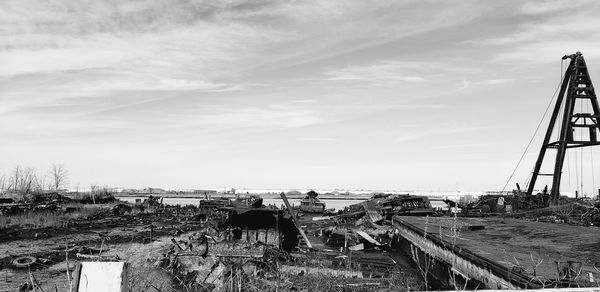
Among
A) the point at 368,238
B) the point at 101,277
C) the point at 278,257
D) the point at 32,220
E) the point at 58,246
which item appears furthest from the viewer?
the point at 32,220

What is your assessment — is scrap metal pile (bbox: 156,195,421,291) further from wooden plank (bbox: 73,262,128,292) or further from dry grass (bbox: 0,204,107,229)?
dry grass (bbox: 0,204,107,229)

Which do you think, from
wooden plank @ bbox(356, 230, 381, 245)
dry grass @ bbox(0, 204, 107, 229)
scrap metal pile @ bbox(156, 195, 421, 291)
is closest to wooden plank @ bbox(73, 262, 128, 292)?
scrap metal pile @ bbox(156, 195, 421, 291)

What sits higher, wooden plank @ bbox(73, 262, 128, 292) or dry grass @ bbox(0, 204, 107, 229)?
wooden plank @ bbox(73, 262, 128, 292)

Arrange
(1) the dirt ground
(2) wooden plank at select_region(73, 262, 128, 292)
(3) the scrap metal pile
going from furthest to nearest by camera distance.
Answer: (1) the dirt ground → (3) the scrap metal pile → (2) wooden plank at select_region(73, 262, 128, 292)

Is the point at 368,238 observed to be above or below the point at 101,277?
below

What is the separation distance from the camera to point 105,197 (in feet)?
181

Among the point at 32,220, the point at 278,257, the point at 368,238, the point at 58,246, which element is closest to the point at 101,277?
the point at 278,257

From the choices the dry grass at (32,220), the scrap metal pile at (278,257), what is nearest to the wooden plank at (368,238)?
the scrap metal pile at (278,257)

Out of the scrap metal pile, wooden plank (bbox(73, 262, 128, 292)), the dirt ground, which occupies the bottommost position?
the dirt ground

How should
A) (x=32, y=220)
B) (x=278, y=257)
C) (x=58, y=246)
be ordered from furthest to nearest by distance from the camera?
(x=32, y=220) < (x=58, y=246) < (x=278, y=257)

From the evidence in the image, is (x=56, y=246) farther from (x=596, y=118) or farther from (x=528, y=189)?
(x=596, y=118)

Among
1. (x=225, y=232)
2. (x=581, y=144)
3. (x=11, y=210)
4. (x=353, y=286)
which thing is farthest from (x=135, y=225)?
(x=581, y=144)

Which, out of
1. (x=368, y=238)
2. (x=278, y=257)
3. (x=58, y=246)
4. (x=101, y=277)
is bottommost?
(x=58, y=246)

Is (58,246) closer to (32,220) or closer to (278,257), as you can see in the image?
(32,220)
